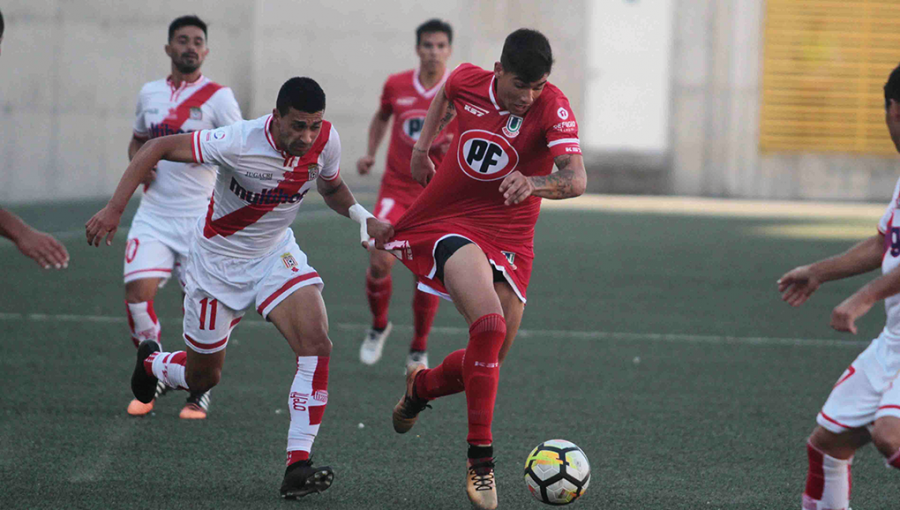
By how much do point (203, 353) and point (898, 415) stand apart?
292 centimetres

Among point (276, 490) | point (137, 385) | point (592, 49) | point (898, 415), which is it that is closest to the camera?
point (898, 415)

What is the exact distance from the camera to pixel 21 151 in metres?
20.1

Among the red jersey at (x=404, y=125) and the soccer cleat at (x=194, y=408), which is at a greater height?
the red jersey at (x=404, y=125)

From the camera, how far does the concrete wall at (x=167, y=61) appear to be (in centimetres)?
2050

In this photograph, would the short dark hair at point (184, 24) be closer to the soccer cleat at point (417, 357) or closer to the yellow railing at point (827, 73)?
the soccer cleat at point (417, 357)

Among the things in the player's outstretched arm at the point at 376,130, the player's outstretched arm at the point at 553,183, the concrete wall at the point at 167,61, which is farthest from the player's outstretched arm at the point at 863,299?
the concrete wall at the point at 167,61

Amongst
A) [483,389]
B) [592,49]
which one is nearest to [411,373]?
[483,389]

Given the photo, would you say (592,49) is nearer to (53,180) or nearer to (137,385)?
(53,180)

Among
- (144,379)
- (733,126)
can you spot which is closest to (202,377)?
(144,379)

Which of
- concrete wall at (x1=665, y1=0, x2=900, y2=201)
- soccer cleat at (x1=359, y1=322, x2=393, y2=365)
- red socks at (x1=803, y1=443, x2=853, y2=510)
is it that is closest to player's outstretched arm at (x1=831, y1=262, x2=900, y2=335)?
red socks at (x1=803, y1=443, x2=853, y2=510)

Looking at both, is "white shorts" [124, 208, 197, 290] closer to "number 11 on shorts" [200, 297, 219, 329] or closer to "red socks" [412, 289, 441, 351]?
"number 11 on shorts" [200, 297, 219, 329]

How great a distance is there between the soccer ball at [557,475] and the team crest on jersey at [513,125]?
1.36 meters

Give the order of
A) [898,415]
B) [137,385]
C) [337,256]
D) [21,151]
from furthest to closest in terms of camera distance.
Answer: [21,151] < [337,256] < [137,385] < [898,415]

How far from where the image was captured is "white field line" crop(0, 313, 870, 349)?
8.36 metres
